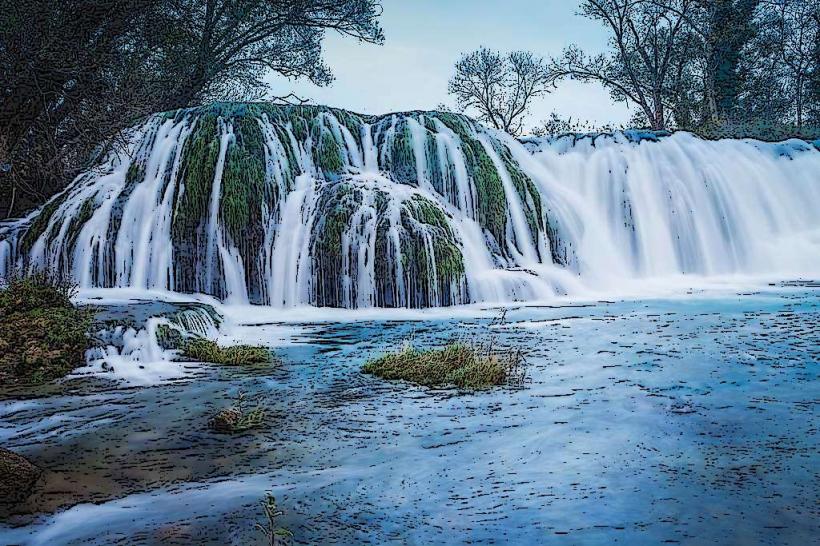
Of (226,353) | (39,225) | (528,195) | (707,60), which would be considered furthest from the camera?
(707,60)

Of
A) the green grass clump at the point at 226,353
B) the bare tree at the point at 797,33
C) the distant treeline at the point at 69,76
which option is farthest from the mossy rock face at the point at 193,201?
the bare tree at the point at 797,33

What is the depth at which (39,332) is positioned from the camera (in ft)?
29.4

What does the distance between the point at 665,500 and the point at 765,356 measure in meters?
5.28

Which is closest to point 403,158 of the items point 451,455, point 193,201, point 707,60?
point 193,201

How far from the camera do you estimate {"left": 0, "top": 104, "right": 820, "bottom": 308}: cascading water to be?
15.6 meters

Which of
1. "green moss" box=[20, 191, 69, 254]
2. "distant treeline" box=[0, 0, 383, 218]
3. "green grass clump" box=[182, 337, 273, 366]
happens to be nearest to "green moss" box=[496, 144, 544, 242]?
"distant treeline" box=[0, 0, 383, 218]

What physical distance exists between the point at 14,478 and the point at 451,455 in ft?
10.0

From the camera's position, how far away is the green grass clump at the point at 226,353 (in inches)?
368

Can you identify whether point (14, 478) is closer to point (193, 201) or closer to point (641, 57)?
point (193, 201)

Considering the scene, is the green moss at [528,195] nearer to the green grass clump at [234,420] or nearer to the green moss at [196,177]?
the green moss at [196,177]

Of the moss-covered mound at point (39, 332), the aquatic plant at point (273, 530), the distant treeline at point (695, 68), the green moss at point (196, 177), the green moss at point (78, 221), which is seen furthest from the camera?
the distant treeline at point (695, 68)

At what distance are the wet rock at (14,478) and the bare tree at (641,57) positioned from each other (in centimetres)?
3195

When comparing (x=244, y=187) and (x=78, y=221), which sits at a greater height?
(x=244, y=187)

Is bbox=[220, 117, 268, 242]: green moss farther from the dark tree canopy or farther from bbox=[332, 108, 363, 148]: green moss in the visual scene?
the dark tree canopy
